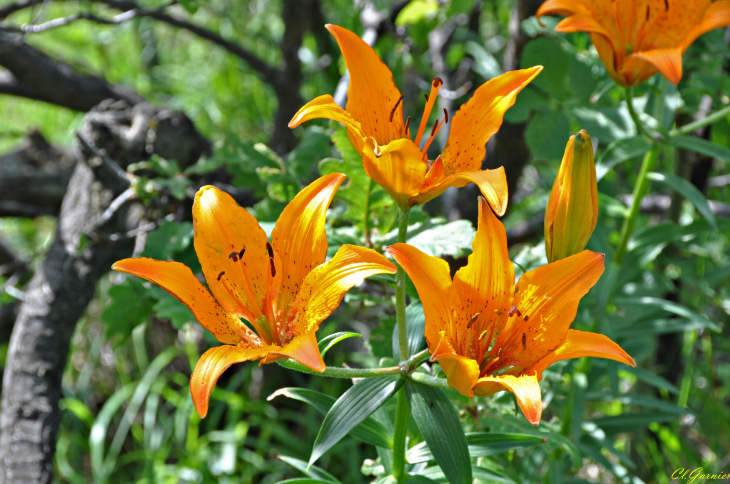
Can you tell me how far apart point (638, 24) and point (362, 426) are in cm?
83

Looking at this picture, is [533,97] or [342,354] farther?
[342,354]

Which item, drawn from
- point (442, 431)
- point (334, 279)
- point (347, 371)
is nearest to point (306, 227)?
point (334, 279)

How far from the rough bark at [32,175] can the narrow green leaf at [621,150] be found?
5.93ft

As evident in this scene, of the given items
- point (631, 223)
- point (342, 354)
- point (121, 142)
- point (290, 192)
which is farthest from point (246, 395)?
point (631, 223)

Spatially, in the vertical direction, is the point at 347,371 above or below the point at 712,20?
below

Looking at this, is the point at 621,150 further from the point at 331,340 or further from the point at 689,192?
the point at 331,340

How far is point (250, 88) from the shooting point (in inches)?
123

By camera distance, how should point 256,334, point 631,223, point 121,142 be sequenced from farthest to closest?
point 121,142, point 631,223, point 256,334

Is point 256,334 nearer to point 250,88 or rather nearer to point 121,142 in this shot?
point 121,142

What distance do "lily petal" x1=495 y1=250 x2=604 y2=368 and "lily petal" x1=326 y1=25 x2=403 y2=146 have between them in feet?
1.00

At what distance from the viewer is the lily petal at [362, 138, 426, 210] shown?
0.67 meters

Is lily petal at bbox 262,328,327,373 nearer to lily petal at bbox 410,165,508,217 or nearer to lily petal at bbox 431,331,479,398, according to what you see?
lily petal at bbox 431,331,479,398

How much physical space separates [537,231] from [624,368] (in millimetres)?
634

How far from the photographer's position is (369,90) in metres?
0.82
